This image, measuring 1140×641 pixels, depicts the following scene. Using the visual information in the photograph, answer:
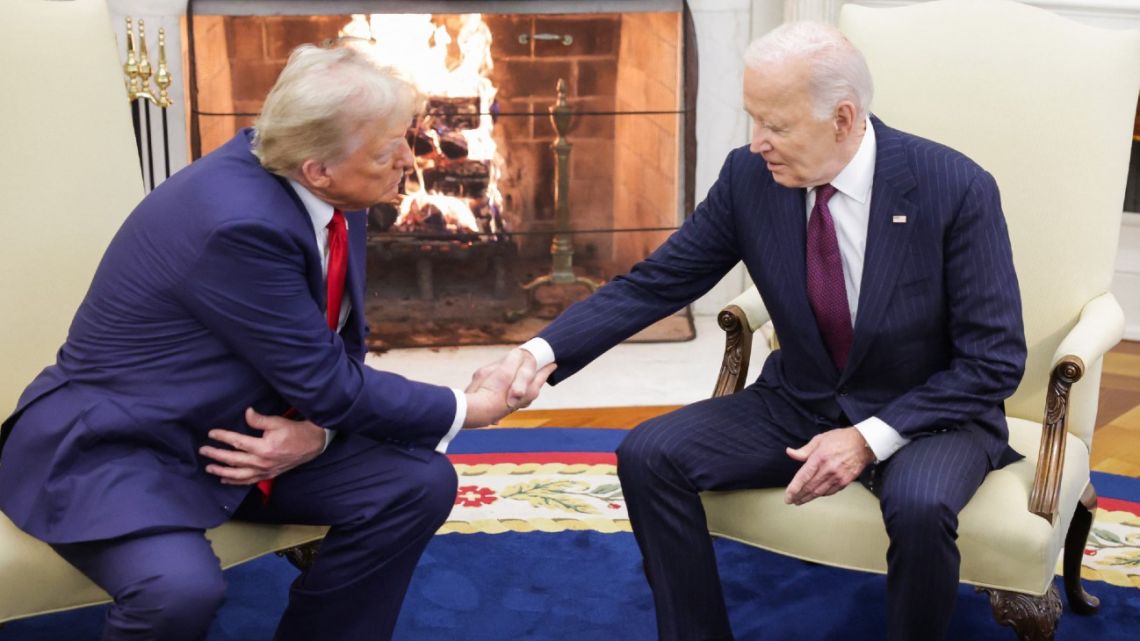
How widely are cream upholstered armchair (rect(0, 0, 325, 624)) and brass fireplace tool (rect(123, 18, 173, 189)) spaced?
3.51 feet

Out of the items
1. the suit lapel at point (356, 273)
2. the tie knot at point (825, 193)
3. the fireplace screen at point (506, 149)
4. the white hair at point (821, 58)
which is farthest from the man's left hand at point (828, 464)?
the fireplace screen at point (506, 149)

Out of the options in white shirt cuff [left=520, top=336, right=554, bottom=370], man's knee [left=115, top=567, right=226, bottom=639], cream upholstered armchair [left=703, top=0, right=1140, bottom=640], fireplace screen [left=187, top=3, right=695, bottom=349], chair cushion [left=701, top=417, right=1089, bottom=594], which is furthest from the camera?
fireplace screen [left=187, top=3, right=695, bottom=349]

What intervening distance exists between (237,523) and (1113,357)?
3.19 metres

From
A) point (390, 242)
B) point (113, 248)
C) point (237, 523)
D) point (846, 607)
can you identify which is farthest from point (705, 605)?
point (390, 242)

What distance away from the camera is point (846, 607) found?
8.96 ft

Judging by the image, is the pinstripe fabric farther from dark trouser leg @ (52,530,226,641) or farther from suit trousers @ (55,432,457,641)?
dark trouser leg @ (52,530,226,641)

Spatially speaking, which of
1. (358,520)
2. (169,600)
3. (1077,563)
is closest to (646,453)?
(358,520)

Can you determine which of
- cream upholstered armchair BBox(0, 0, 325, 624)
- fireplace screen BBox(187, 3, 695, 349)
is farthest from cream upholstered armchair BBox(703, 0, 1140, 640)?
fireplace screen BBox(187, 3, 695, 349)

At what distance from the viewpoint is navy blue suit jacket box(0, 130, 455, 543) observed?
6.73ft

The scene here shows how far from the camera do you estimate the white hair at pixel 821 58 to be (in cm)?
222

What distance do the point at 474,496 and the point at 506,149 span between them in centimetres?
162

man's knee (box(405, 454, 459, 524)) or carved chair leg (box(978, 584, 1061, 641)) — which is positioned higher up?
man's knee (box(405, 454, 459, 524))

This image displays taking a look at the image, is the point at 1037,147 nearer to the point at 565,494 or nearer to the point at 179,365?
the point at 565,494

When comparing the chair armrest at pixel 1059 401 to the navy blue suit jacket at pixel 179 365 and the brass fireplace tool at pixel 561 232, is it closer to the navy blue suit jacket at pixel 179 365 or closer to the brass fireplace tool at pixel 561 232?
the navy blue suit jacket at pixel 179 365
